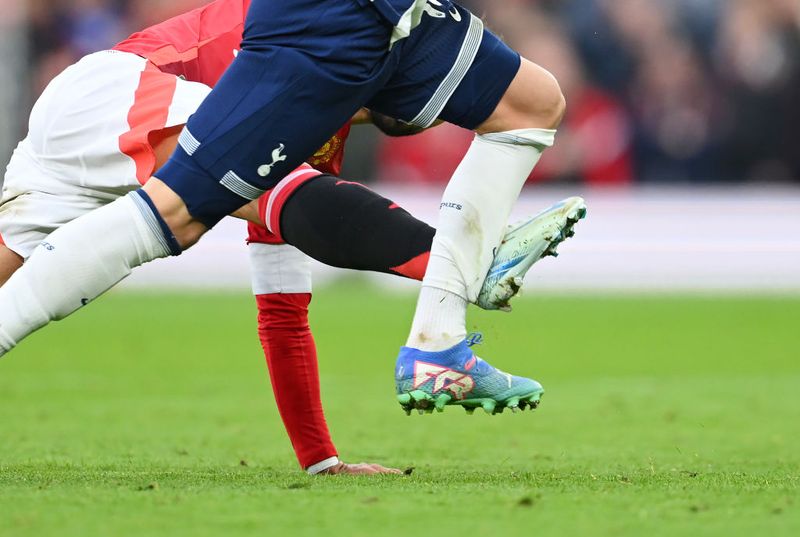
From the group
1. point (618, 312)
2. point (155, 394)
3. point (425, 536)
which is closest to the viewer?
point (425, 536)

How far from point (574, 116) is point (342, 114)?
38.3ft

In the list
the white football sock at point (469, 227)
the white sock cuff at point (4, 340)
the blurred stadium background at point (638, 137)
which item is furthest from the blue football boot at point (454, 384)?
the blurred stadium background at point (638, 137)

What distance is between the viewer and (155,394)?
748 centimetres

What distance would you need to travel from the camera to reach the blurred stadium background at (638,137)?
14.8 metres

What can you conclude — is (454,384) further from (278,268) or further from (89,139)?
(89,139)

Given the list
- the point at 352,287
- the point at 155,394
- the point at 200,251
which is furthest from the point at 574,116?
the point at 155,394

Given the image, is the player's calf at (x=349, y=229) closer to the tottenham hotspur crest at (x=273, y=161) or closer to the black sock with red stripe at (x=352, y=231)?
the black sock with red stripe at (x=352, y=231)

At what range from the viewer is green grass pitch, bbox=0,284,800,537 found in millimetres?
3227

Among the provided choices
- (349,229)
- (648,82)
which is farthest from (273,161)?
(648,82)

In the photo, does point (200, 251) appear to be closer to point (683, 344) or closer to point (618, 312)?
point (618, 312)

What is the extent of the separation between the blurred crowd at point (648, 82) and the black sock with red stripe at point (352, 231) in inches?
432

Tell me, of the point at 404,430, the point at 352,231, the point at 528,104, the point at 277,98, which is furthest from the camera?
the point at 404,430

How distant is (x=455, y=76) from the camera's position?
378 centimetres

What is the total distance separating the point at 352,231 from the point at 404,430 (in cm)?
235
